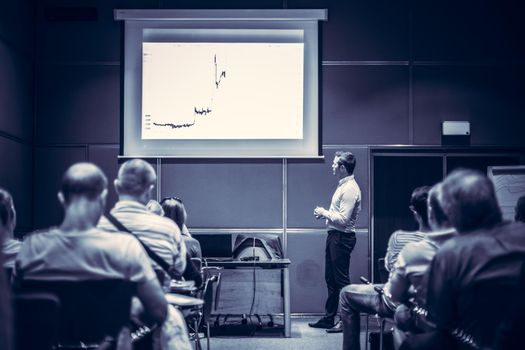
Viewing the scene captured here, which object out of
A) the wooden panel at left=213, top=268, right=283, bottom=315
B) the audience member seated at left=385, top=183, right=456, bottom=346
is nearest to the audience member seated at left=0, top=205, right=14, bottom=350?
the audience member seated at left=385, top=183, right=456, bottom=346

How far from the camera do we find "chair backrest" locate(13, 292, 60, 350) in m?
1.87

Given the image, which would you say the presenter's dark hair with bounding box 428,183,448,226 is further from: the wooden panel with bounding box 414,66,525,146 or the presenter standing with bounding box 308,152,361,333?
the wooden panel with bounding box 414,66,525,146

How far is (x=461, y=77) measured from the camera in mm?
6641

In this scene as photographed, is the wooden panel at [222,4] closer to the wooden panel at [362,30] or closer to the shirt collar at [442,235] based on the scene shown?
the wooden panel at [362,30]

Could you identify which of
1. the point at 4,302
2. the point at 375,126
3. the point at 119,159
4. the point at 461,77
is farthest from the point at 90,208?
the point at 461,77

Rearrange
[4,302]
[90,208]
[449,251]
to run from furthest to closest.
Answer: [90,208]
[449,251]
[4,302]

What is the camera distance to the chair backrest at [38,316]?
73.5 inches

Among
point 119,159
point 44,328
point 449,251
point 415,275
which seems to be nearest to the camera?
point 44,328

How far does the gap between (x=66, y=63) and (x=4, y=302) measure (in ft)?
19.1

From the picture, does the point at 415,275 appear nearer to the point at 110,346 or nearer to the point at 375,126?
the point at 110,346

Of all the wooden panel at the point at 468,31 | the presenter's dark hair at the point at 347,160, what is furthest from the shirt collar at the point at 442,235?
the wooden panel at the point at 468,31

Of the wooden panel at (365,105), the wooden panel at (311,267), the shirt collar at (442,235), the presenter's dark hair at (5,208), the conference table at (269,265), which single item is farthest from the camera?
the wooden panel at (365,105)

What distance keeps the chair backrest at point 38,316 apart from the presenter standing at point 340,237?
12.6 ft

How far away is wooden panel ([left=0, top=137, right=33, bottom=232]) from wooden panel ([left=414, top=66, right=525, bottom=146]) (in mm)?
4238
